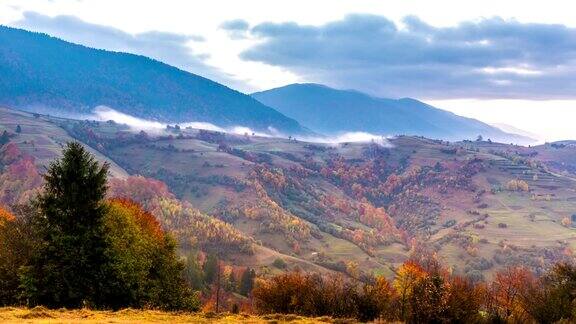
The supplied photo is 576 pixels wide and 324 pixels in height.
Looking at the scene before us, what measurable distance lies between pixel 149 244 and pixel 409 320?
4062cm

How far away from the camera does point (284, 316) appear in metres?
53.2

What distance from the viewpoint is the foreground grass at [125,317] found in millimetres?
44906

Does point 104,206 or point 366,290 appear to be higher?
point 104,206

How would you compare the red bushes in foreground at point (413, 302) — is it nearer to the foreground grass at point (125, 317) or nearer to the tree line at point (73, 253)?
the foreground grass at point (125, 317)

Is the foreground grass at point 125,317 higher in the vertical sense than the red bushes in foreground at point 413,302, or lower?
higher

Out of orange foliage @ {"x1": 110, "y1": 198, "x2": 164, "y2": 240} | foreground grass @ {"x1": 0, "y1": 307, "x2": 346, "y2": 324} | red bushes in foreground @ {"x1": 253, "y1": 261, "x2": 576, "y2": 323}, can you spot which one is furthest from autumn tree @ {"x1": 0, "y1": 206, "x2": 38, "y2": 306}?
red bushes in foreground @ {"x1": 253, "y1": 261, "x2": 576, "y2": 323}

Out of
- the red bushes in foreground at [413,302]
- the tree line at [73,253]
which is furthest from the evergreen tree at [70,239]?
the red bushes in foreground at [413,302]

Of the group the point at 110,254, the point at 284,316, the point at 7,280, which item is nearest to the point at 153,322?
the point at 284,316

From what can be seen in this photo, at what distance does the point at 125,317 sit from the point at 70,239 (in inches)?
710

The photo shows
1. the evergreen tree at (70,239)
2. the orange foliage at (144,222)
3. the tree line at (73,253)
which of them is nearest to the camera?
the evergreen tree at (70,239)

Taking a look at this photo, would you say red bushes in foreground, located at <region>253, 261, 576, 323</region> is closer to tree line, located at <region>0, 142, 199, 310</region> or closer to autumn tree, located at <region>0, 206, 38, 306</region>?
tree line, located at <region>0, 142, 199, 310</region>

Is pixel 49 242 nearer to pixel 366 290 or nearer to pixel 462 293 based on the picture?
pixel 366 290

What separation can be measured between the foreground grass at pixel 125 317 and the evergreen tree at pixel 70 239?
948 cm

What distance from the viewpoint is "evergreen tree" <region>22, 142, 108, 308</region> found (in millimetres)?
60031
